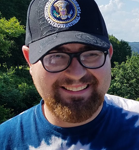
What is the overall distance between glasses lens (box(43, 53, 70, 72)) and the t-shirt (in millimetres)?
435

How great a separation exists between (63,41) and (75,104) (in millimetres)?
428

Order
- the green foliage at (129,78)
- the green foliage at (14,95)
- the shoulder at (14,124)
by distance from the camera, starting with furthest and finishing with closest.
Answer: the green foliage at (129,78) → the green foliage at (14,95) → the shoulder at (14,124)

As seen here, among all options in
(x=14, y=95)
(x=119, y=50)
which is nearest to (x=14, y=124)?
(x=14, y=95)

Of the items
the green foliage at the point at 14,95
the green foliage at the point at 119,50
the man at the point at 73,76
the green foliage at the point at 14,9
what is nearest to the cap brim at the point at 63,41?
the man at the point at 73,76

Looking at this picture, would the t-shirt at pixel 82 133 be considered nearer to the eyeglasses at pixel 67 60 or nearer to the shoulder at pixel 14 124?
the shoulder at pixel 14 124

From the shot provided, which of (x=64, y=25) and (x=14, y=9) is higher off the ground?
(x=14, y=9)

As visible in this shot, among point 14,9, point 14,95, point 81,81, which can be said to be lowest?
point 14,95

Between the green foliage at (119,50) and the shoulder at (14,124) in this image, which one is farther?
the green foliage at (119,50)

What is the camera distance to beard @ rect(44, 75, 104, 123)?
1407 mm

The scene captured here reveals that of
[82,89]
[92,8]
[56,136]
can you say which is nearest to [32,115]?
[56,136]

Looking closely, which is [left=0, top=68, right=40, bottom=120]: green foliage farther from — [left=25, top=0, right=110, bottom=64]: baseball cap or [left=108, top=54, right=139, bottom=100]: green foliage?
[left=108, top=54, right=139, bottom=100]: green foliage

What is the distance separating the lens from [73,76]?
54.2 inches

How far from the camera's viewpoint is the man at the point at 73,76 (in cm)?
140

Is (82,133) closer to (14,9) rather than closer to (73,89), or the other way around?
(73,89)
